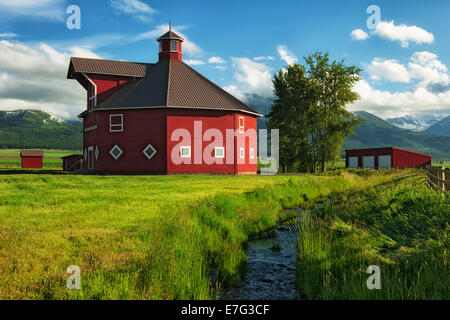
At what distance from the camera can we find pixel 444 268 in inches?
206

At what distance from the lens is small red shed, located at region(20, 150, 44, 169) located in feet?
161

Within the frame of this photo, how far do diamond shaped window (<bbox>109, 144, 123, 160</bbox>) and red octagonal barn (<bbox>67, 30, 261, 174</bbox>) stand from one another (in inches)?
1.7

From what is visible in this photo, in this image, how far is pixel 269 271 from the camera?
7.05 m

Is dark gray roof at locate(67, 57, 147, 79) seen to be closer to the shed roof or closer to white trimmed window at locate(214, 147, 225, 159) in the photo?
white trimmed window at locate(214, 147, 225, 159)

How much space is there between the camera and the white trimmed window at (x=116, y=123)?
3039cm

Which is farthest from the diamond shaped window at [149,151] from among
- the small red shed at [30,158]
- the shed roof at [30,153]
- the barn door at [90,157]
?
the shed roof at [30,153]

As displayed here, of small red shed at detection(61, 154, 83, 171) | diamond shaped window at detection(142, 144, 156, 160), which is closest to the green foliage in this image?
diamond shaped window at detection(142, 144, 156, 160)

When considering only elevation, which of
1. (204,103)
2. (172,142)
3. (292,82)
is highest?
(292,82)

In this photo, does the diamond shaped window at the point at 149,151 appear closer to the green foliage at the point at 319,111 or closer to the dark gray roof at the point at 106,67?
the dark gray roof at the point at 106,67

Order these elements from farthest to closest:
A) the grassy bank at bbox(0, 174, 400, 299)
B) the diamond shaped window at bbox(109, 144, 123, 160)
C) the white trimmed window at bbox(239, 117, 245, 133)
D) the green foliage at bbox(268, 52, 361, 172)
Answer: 1. the green foliage at bbox(268, 52, 361, 172)
2. the white trimmed window at bbox(239, 117, 245, 133)
3. the diamond shaped window at bbox(109, 144, 123, 160)
4. the grassy bank at bbox(0, 174, 400, 299)

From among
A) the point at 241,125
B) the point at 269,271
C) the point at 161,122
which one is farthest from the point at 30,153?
the point at 269,271
